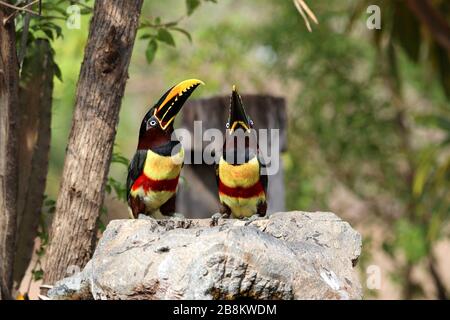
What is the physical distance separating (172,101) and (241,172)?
19.1 inches

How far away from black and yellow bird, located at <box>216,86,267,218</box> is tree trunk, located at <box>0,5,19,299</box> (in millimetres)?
948

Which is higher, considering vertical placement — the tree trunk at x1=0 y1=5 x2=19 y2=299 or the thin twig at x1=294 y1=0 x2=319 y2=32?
the thin twig at x1=294 y1=0 x2=319 y2=32

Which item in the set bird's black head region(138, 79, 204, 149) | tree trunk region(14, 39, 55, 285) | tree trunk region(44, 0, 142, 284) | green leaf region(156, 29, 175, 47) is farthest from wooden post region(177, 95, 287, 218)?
bird's black head region(138, 79, 204, 149)

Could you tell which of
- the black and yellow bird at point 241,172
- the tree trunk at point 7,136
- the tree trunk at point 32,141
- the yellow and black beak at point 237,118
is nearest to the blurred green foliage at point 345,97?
the tree trunk at point 32,141

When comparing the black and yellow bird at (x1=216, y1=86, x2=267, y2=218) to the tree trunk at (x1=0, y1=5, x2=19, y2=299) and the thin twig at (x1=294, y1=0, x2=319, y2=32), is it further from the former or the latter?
the tree trunk at (x1=0, y1=5, x2=19, y2=299)

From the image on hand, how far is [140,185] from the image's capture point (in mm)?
3705

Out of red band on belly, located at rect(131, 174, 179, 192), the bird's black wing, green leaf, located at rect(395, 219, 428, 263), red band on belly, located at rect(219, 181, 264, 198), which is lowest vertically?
green leaf, located at rect(395, 219, 428, 263)

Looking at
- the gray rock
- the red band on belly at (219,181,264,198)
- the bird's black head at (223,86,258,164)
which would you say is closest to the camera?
the gray rock

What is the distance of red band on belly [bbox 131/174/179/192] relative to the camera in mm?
3666

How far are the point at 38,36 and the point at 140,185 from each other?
1.32 m

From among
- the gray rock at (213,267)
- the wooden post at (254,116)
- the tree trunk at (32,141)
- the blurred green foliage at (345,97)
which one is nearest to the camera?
the gray rock at (213,267)

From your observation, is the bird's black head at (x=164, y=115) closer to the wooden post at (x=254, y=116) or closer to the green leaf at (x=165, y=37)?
the green leaf at (x=165, y=37)

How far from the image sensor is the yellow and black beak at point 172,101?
11.6 feet

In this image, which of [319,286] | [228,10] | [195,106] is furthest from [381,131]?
[319,286]
